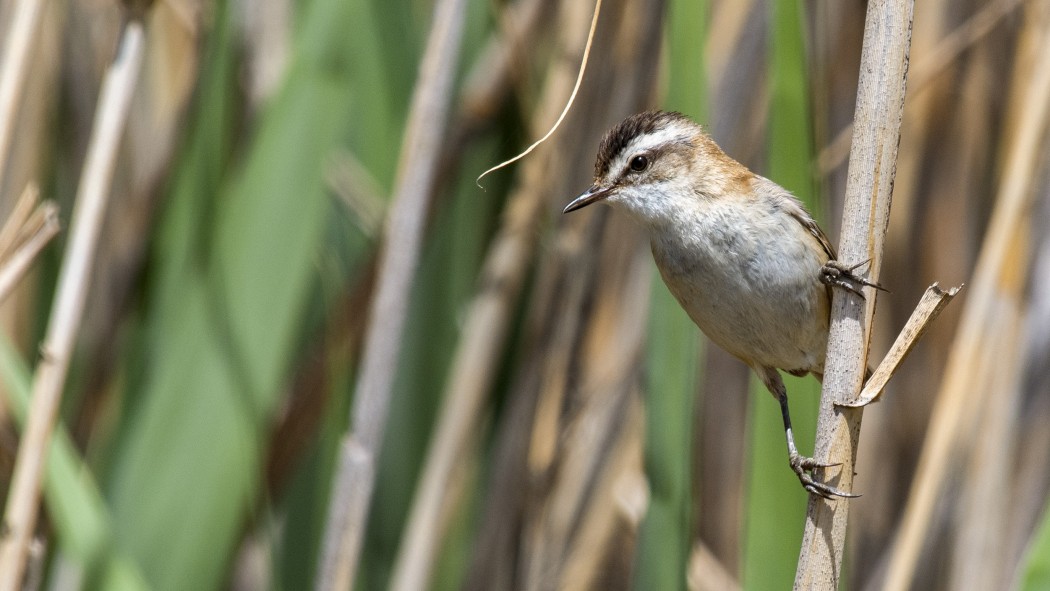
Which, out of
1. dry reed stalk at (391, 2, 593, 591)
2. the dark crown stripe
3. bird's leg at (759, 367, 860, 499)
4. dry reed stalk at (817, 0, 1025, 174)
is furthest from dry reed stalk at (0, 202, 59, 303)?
dry reed stalk at (817, 0, 1025, 174)

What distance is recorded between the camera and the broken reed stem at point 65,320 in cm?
148

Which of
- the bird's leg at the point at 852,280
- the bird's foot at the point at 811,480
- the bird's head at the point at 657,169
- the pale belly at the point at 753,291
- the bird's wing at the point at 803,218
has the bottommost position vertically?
the bird's foot at the point at 811,480

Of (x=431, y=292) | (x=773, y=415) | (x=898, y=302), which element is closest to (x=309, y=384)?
(x=431, y=292)

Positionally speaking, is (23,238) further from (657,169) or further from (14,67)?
(657,169)

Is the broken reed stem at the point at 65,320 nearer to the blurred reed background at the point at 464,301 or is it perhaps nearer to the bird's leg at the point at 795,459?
the blurred reed background at the point at 464,301

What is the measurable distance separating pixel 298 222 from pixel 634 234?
0.72 meters

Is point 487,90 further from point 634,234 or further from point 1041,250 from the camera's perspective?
point 1041,250

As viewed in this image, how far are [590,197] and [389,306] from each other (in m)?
0.38

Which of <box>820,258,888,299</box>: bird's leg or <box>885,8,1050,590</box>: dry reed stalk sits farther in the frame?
<box>885,8,1050,590</box>: dry reed stalk

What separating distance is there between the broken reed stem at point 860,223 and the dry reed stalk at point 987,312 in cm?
51

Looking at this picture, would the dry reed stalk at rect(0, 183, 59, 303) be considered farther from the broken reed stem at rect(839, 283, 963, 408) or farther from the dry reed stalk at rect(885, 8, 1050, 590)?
the dry reed stalk at rect(885, 8, 1050, 590)

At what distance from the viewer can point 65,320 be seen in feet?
5.15

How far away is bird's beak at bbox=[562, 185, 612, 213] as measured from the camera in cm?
170

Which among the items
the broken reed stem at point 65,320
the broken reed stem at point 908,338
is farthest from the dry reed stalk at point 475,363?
the broken reed stem at point 908,338
